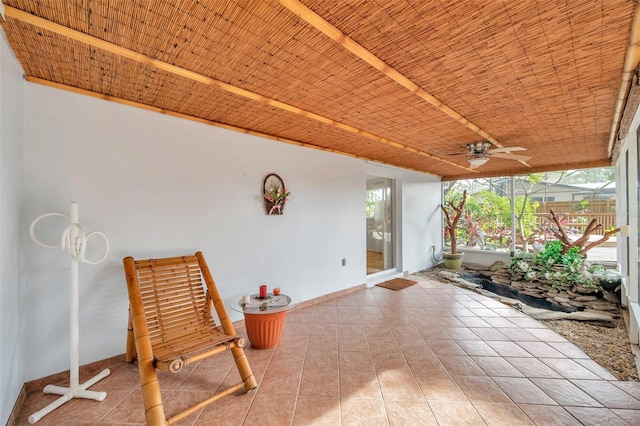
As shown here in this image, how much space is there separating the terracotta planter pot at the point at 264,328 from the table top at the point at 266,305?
0.04 m

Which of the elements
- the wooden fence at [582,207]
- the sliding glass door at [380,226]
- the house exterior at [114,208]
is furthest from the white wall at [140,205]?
the wooden fence at [582,207]

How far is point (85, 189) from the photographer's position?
2078 mm

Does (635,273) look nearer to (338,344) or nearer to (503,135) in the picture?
(503,135)

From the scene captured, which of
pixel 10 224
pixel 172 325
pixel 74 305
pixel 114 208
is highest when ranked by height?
pixel 114 208

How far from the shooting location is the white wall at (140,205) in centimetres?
192

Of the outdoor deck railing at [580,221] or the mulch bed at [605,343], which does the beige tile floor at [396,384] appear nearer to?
the mulch bed at [605,343]

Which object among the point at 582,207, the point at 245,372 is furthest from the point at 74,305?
the point at 582,207

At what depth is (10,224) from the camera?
1.57m

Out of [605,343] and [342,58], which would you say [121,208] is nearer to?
[342,58]

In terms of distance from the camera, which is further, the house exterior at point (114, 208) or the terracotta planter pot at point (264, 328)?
the terracotta planter pot at point (264, 328)

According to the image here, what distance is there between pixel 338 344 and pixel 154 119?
2.74 metres

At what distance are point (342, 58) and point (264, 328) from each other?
2288mm

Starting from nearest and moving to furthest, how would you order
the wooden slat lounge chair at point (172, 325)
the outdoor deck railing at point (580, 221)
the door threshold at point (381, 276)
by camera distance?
1. the wooden slat lounge chair at point (172, 325)
2. the door threshold at point (381, 276)
3. the outdoor deck railing at point (580, 221)

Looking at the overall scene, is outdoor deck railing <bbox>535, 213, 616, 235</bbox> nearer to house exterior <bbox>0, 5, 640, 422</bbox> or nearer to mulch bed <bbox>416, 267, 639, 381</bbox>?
house exterior <bbox>0, 5, 640, 422</bbox>
